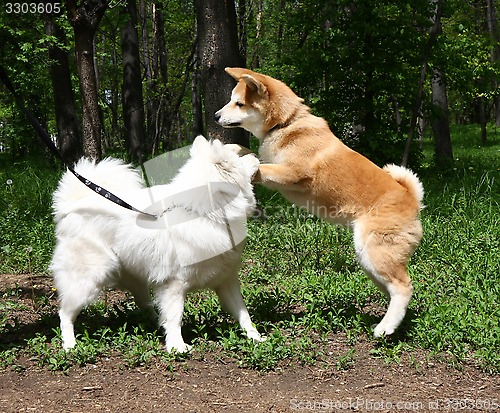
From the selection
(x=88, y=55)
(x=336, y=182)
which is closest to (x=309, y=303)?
(x=336, y=182)

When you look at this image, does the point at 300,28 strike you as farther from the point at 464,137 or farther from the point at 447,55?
the point at 464,137

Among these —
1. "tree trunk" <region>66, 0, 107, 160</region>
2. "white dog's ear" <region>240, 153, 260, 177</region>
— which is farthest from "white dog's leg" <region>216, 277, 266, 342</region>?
"tree trunk" <region>66, 0, 107, 160</region>

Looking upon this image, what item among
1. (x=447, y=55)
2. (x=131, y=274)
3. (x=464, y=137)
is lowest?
(x=464, y=137)

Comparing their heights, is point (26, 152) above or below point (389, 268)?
below

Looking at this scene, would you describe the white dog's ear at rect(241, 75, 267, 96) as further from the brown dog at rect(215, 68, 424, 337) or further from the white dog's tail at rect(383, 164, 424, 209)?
the white dog's tail at rect(383, 164, 424, 209)

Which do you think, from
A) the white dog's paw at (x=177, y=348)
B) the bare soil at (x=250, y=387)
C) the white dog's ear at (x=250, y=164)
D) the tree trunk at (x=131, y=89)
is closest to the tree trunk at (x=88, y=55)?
the white dog's ear at (x=250, y=164)

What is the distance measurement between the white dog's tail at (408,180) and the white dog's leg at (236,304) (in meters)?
1.54

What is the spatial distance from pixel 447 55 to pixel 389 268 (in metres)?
7.28

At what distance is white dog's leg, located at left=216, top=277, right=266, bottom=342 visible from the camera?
408cm

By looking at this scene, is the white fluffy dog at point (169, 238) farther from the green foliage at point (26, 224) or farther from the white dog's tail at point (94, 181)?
the green foliage at point (26, 224)

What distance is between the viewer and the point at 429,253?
6176mm

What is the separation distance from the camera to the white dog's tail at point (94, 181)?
4113 millimetres

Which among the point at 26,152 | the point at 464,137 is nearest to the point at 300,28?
the point at 26,152

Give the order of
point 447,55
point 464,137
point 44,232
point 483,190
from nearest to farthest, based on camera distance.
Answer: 1. point 44,232
2. point 483,190
3. point 447,55
4. point 464,137
